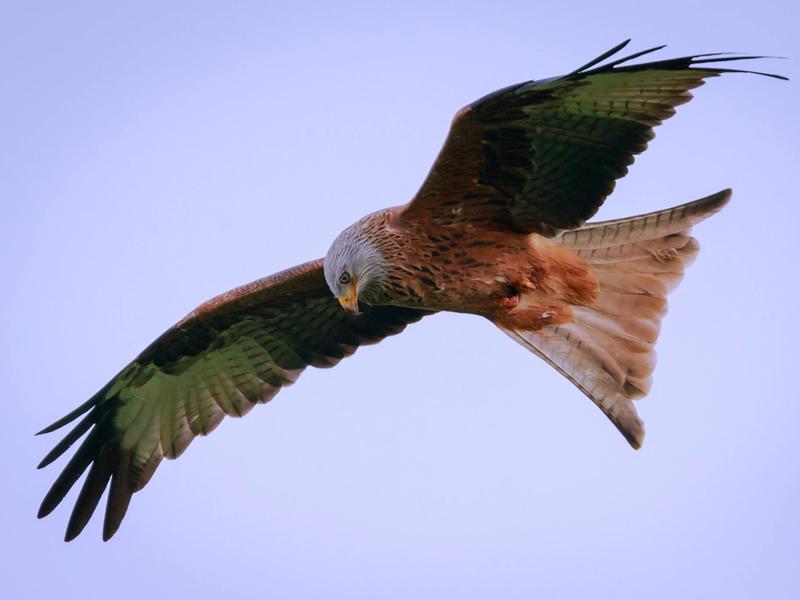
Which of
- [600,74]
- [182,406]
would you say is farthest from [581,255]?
[182,406]

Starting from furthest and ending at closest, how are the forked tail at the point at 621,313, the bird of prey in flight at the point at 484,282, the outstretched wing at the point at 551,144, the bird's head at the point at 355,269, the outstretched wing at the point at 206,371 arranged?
the outstretched wing at the point at 206,371
the forked tail at the point at 621,313
the bird's head at the point at 355,269
the bird of prey in flight at the point at 484,282
the outstretched wing at the point at 551,144

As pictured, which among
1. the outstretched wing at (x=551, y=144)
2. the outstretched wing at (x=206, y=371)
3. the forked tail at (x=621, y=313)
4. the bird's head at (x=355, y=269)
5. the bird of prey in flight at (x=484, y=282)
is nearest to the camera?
the outstretched wing at (x=551, y=144)

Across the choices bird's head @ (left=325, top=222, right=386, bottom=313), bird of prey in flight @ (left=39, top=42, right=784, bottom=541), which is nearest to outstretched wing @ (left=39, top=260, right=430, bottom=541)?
bird of prey in flight @ (left=39, top=42, right=784, bottom=541)

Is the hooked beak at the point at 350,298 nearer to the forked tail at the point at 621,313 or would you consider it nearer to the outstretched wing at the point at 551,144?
the outstretched wing at the point at 551,144

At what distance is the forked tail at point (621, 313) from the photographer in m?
8.30

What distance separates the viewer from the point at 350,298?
7.83m

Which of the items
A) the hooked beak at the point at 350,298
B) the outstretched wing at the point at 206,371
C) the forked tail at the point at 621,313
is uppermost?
the outstretched wing at the point at 206,371

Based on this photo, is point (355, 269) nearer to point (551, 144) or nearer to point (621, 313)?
point (551, 144)

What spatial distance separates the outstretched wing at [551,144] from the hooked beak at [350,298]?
56 cm

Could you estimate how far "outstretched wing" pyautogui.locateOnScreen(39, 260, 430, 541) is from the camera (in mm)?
9141

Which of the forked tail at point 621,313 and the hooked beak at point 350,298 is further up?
the hooked beak at point 350,298

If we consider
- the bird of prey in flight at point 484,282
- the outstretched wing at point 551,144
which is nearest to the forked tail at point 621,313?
the bird of prey in flight at point 484,282

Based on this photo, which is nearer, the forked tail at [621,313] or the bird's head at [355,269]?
the bird's head at [355,269]

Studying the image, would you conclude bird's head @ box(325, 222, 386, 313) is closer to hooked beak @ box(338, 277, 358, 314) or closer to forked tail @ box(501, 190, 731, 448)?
hooked beak @ box(338, 277, 358, 314)
